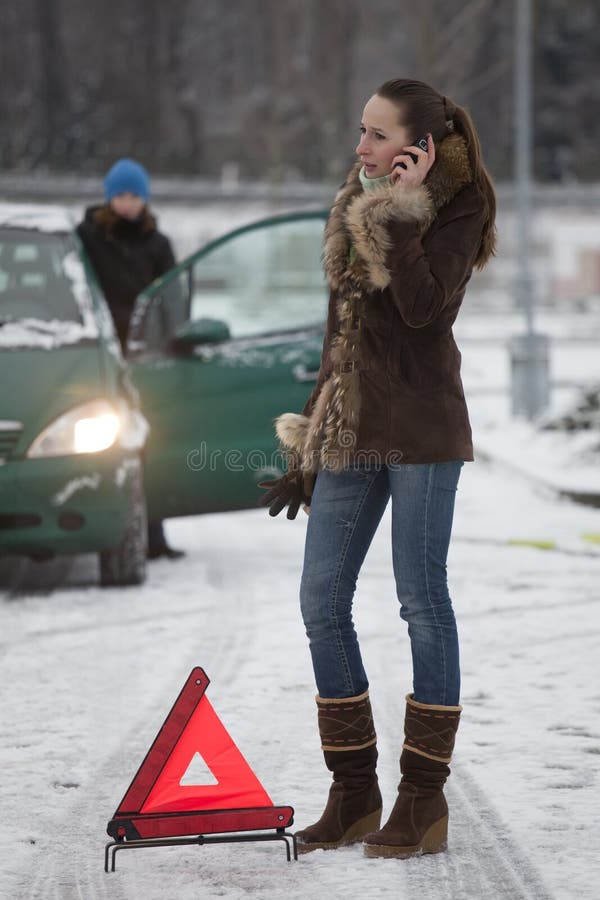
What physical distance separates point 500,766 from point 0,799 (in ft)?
4.71

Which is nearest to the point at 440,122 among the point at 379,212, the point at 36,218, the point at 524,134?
the point at 379,212

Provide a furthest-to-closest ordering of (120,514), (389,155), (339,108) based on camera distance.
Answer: (339,108)
(120,514)
(389,155)

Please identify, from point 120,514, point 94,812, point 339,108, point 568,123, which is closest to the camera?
point 94,812

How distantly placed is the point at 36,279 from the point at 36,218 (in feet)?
1.42

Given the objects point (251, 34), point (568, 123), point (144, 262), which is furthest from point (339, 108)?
point (144, 262)

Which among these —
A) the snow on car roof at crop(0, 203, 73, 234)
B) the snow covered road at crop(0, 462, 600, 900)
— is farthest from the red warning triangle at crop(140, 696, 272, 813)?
the snow on car roof at crop(0, 203, 73, 234)

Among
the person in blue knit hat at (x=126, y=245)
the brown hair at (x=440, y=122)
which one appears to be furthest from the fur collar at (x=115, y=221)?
the brown hair at (x=440, y=122)

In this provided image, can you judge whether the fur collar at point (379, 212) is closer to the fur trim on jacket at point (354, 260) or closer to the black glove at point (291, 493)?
the fur trim on jacket at point (354, 260)

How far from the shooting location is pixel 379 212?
3809 millimetres

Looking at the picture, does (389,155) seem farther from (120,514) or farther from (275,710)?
(120,514)

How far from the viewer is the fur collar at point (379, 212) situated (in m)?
3.80

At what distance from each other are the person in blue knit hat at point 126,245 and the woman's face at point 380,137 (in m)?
5.08

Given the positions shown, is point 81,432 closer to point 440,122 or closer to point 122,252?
point 122,252

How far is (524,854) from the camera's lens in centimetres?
407
